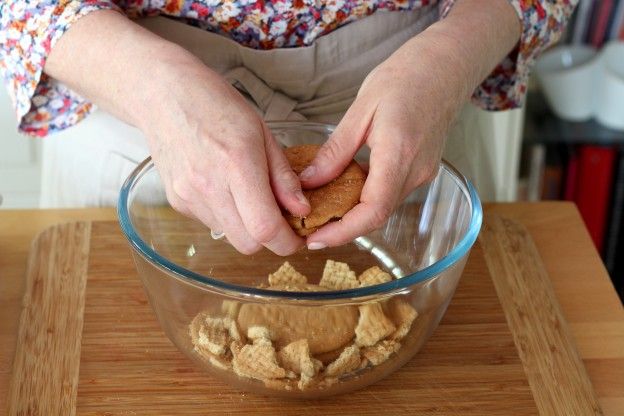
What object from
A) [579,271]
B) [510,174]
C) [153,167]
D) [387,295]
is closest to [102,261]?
[153,167]

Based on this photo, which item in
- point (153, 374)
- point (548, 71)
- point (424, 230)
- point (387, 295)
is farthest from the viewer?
point (548, 71)

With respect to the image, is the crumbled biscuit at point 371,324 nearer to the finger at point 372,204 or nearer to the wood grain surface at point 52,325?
the finger at point 372,204

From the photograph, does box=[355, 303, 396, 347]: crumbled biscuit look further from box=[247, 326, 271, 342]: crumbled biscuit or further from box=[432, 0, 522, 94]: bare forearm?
box=[432, 0, 522, 94]: bare forearm

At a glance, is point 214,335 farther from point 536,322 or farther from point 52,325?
point 536,322

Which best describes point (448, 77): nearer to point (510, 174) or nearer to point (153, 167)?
point (153, 167)

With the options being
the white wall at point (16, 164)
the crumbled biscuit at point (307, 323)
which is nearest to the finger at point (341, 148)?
the crumbled biscuit at point (307, 323)

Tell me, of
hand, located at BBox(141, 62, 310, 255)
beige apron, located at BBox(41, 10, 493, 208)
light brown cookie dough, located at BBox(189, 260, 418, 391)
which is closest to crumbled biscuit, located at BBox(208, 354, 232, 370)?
light brown cookie dough, located at BBox(189, 260, 418, 391)
